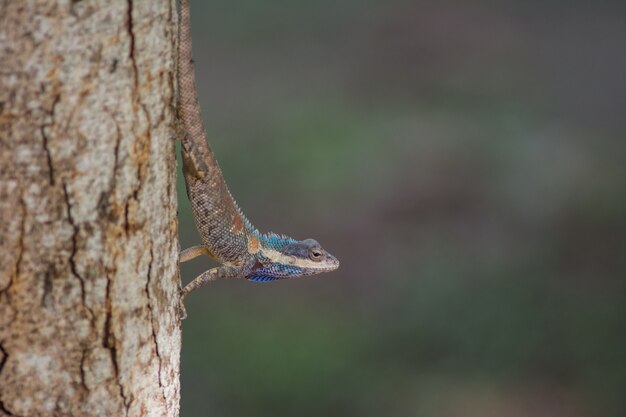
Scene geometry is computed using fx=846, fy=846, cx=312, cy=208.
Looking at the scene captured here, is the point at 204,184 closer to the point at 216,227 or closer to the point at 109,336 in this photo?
the point at 216,227

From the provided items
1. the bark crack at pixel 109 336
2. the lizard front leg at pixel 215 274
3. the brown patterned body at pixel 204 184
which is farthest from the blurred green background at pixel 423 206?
the bark crack at pixel 109 336

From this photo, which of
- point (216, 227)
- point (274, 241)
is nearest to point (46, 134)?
point (216, 227)

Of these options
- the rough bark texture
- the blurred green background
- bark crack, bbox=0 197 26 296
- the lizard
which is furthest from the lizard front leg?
the blurred green background

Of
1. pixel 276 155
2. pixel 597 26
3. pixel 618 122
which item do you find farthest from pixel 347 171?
pixel 597 26

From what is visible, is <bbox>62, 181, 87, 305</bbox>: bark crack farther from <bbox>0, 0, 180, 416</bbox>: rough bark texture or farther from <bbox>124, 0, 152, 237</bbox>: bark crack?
<bbox>124, 0, 152, 237</bbox>: bark crack

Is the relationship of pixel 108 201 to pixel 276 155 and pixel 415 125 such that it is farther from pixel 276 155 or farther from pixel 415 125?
pixel 415 125
